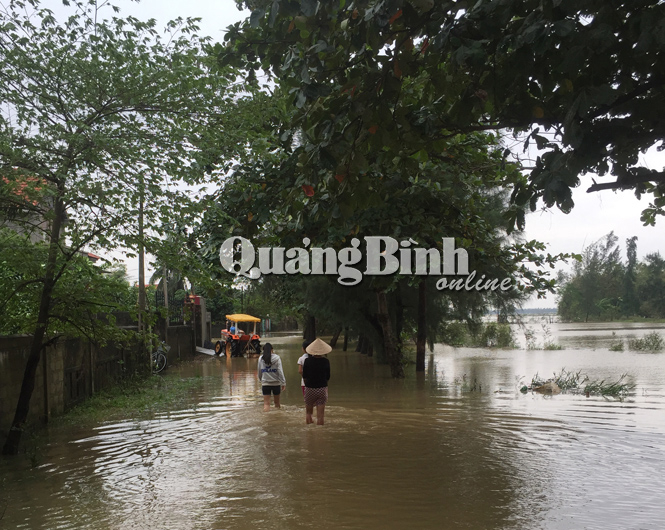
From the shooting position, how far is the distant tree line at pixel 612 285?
286ft

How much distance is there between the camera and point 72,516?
22.5 feet

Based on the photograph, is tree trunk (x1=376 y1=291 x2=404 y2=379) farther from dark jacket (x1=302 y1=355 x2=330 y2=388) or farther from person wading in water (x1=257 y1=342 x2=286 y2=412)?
dark jacket (x1=302 y1=355 x2=330 y2=388)

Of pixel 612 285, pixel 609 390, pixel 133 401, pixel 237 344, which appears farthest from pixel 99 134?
pixel 612 285

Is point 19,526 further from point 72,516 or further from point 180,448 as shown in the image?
point 180,448

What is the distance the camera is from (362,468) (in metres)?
8.79

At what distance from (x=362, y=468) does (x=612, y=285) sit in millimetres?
89255

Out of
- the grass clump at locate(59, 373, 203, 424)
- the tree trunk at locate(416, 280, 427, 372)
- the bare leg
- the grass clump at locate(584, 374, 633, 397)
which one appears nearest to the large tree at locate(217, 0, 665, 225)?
the bare leg

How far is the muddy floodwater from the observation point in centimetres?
672

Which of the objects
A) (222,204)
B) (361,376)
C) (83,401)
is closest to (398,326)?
(361,376)

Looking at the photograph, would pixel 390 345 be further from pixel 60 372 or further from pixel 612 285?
pixel 612 285

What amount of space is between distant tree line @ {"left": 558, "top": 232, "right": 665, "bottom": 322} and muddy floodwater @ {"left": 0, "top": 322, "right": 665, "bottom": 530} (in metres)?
77.9

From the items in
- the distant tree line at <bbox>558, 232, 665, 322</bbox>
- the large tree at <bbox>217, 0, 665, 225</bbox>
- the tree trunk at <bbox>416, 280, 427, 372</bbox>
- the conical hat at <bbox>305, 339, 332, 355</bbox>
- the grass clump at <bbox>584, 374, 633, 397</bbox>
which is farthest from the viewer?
the distant tree line at <bbox>558, 232, 665, 322</bbox>

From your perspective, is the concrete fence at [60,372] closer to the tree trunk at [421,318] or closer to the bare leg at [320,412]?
the bare leg at [320,412]

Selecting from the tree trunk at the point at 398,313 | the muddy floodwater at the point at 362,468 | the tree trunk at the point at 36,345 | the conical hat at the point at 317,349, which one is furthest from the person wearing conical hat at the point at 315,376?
the tree trunk at the point at 398,313
